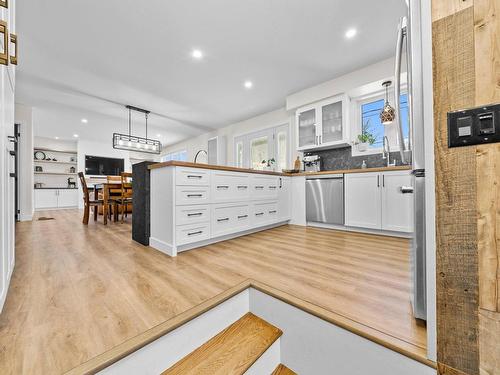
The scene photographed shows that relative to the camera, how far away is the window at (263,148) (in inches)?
189

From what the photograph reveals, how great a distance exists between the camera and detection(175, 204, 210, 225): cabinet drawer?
198cm

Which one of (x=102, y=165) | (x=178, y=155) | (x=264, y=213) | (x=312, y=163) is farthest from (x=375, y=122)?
(x=102, y=165)

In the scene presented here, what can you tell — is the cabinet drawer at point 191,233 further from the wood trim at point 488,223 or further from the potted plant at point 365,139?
the potted plant at point 365,139

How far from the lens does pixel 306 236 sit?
2.67 meters

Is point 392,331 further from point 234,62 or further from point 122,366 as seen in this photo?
point 234,62

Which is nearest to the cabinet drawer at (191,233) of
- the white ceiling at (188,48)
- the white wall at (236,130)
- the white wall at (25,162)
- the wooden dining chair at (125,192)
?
the wooden dining chair at (125,192)

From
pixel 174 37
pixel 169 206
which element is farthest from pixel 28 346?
pixel 174 37

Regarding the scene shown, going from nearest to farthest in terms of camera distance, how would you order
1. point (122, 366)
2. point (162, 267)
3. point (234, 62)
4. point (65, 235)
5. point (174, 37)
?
point (122, 366)
point (162, 267)
point (174, 37)
point (65, 235)
point (234, 62)

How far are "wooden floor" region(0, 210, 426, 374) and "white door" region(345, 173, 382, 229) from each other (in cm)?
44

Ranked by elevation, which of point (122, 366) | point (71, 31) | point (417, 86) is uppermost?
point (71, 31)

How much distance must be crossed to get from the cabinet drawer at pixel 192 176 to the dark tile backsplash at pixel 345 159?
98.9 inches

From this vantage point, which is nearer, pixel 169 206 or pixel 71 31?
pixel 169 206

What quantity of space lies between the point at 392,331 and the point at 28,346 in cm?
148

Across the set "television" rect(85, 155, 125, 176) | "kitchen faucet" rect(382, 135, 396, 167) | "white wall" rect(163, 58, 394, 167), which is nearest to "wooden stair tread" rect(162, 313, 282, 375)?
"kitchen faucet" rect(382, 135, 396, 167)
